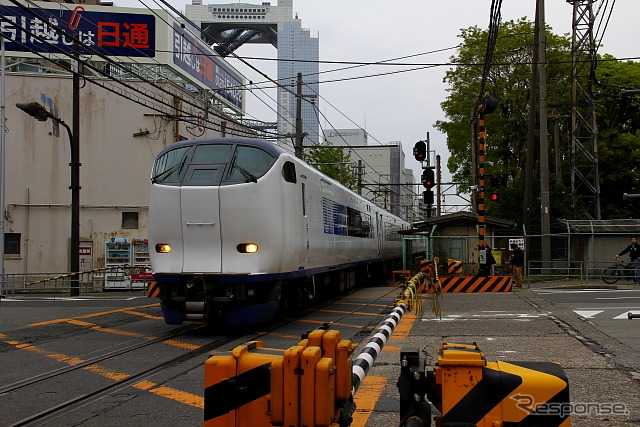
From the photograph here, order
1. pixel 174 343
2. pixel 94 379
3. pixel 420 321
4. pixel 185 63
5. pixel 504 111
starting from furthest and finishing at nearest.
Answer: pixel 504 111, pixel 185 63, pixel 420 321, pixel 174 343, pixel 94 379

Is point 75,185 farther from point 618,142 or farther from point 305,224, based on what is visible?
point 618,142

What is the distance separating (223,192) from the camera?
11.5 m

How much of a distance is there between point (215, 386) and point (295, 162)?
363 inches

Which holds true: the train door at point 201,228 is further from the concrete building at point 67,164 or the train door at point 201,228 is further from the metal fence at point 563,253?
the concrete building at point 67,164

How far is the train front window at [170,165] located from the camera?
39.3ft

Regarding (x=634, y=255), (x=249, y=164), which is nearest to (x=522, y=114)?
(x=634, y=255)

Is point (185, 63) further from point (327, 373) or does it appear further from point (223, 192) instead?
point (327, 373)

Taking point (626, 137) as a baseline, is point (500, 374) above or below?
below

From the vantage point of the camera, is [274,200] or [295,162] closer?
[274,200]

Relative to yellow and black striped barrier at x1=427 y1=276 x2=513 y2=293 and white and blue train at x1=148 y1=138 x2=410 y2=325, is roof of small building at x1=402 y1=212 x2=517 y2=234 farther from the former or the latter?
white and blue train at x1=148 y1=138 x2=410 y2=325

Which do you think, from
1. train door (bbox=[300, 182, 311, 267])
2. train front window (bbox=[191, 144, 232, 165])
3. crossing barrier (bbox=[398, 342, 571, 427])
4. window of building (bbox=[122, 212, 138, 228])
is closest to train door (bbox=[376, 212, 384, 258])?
window of building (bbox=[122, 212, 138, 228])

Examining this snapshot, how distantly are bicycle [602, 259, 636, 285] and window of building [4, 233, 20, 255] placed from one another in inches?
872

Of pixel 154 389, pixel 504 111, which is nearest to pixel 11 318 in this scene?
pixel 154 389

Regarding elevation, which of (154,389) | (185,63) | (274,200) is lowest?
(154,389)
